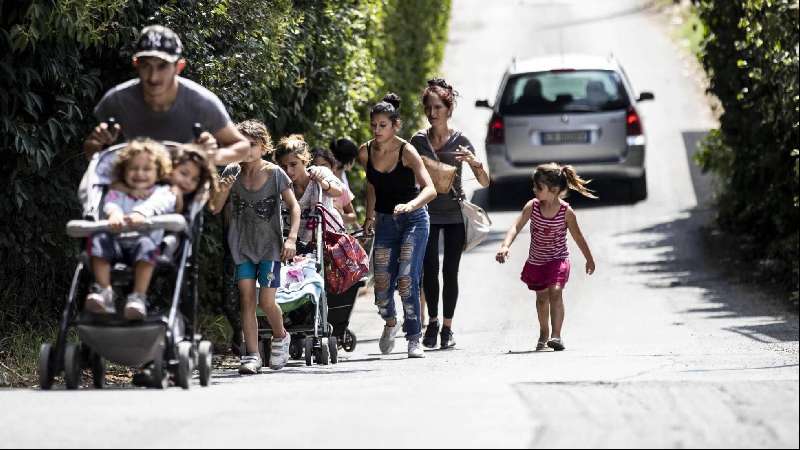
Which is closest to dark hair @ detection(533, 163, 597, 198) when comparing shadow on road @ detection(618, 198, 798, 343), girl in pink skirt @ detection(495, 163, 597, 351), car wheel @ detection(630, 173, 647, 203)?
girl in pink skirt @ detection(495, 163, 597, 351)

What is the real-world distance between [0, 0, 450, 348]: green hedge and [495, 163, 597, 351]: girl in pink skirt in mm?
2194

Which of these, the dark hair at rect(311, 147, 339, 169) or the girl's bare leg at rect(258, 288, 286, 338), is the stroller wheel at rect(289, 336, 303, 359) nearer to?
the girl's bare leg at rect(258, 288, 286, 338)

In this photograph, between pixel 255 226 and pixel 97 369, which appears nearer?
pixel 97 369

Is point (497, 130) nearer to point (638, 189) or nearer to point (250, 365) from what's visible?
point (638, 189)

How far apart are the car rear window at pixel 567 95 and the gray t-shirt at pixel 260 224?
34.6 feet

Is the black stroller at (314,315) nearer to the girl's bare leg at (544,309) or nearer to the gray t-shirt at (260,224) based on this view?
the gray t-shirt at (260,224)

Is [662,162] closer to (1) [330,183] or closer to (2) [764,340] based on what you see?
(2) [764,340]

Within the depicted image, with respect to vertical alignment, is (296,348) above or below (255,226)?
below

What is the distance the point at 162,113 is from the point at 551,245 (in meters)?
4.56

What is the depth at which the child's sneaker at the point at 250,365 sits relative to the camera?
1078cm

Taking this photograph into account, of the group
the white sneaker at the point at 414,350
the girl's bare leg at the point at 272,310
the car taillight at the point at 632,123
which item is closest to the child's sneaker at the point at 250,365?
the girl's bare leg at the point at 272,310

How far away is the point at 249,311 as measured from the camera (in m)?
10.8

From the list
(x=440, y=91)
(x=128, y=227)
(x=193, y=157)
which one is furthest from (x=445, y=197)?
(x=128, y=227)

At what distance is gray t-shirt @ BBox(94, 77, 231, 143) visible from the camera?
8797 millimetres
